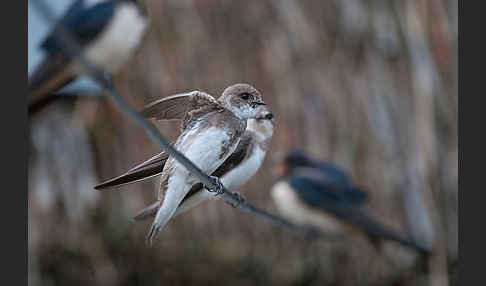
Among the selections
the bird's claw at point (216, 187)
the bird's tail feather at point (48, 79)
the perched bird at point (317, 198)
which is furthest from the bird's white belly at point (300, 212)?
the bird's claw at point (216, 187)

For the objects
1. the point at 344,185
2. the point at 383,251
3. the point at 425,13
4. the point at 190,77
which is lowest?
the point at 383,251

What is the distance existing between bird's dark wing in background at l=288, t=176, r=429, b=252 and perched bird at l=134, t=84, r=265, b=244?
1.96 m

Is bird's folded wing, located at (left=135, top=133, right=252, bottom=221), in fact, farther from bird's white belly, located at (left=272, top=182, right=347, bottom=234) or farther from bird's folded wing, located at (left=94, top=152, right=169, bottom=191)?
bird's white belly, located at (left=272, top=182, right=347, bottom=234)

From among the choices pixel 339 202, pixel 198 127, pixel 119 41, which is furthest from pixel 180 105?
pixel 339 202

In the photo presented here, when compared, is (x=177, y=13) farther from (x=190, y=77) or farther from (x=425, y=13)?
(x=425, y=13)

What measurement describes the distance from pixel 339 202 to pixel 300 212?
0.64 ft

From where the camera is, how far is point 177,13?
2.85 ft

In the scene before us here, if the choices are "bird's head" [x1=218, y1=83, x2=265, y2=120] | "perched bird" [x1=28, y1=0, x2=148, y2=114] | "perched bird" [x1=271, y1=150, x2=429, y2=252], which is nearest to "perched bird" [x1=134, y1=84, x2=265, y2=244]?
"bird's head" [x1=218, y1=83, x2=265, y2=120]

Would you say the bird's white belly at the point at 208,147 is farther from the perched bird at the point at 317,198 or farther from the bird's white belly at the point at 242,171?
the perched bird at the point at 317,198

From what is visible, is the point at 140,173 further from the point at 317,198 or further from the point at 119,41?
the point at 317,198

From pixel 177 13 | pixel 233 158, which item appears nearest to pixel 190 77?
pixel 233 158

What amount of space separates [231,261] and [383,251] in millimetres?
645

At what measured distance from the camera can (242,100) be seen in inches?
17.1

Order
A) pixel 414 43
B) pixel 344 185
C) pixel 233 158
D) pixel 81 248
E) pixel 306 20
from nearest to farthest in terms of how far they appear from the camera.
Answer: pixel 233 158
pixel 306 20
pixel 414 43
pixel 81 248
pixel 344 185
